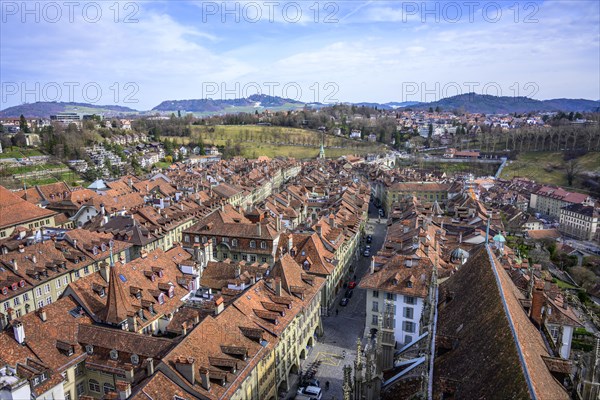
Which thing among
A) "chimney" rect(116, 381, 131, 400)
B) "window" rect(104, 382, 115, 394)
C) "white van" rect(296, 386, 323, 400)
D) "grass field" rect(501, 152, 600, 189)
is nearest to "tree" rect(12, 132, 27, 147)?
"window" rect(104, 382, 115, 394)

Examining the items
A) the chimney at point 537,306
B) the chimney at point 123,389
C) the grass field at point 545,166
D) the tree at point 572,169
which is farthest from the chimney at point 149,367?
the tree at point 572,169

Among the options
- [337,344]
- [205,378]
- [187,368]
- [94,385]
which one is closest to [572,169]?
[337,344]

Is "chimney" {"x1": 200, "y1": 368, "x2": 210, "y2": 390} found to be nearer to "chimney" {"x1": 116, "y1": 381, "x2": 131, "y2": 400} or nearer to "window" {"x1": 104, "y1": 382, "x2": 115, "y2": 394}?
"chimney" {"x1": 116, "y1": 381, "x2": 131, "y2": 400}

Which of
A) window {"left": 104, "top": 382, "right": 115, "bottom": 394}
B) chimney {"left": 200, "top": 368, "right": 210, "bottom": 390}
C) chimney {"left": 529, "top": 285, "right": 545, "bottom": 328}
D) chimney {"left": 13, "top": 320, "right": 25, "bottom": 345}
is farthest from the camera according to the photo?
window {"left": 104, "top": 382, "right": 115, "bottom": 394}

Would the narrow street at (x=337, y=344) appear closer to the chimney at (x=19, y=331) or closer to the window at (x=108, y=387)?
A: the window at (x=108, y=387)

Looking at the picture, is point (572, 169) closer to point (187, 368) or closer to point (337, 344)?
point (337, 344)

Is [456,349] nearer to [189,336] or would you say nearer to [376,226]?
[189,336]
